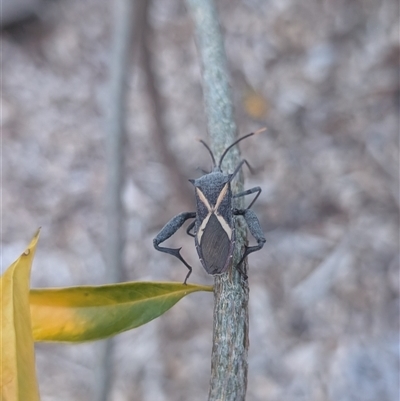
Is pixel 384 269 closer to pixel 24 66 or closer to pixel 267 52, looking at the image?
pixel 267 52

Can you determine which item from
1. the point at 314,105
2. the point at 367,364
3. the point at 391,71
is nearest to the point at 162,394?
the point at 367,364

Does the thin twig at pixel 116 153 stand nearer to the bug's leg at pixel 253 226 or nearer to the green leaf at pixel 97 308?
the bug's leg at pixel 253 226

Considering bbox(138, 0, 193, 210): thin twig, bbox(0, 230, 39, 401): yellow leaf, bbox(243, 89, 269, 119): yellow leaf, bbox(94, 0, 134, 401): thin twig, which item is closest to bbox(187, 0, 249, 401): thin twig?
bbox(0, 230, 39, 401): yellow leaf

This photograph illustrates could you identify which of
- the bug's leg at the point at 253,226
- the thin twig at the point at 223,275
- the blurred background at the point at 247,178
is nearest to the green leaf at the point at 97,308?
the thin twig at the point at 223,275

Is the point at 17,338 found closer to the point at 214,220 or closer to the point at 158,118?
the point at 214,220

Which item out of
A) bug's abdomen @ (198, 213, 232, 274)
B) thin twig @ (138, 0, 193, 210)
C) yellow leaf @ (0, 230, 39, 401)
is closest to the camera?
yellow leaf @ (0, 230, 39, 401)

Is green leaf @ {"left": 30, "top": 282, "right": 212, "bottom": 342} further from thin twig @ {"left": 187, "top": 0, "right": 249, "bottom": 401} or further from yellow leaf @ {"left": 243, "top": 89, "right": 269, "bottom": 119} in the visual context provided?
yellow leaf @ {"left": 243, "top": 89, "right": 269, "bottom": 119}
